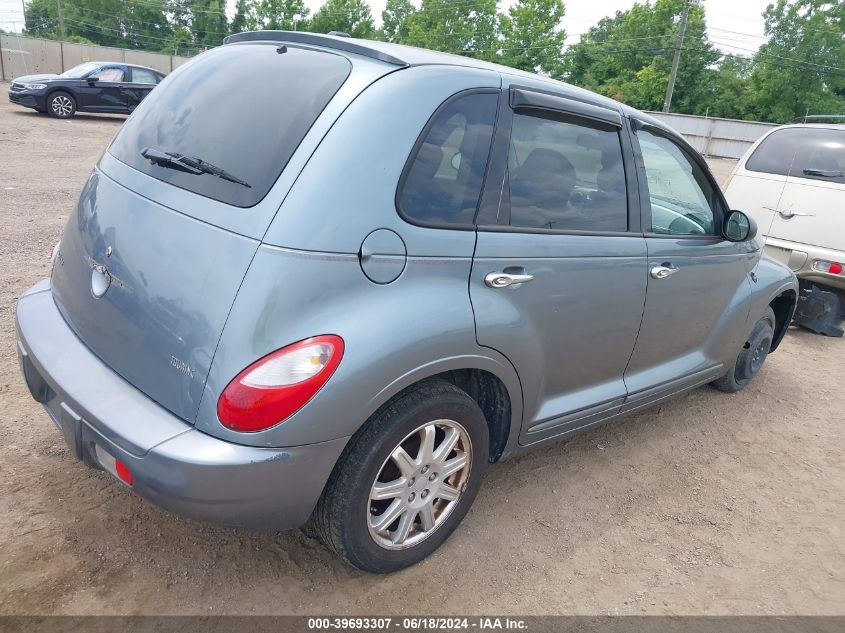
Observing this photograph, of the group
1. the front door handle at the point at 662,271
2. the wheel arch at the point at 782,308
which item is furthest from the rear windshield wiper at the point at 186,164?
the wheel arch at the point at 782,308

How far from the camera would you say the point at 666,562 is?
2.84 m

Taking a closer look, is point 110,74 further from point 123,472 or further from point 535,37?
point 535,37

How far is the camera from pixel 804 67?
153 feet

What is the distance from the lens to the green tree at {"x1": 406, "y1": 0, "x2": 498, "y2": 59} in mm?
60531

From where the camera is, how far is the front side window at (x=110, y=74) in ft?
54.2

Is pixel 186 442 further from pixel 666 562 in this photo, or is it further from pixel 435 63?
pixel 666 562

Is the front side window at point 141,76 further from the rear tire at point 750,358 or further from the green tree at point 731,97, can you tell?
the green tree at point 731,97

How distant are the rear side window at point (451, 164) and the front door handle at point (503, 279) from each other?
221 mm

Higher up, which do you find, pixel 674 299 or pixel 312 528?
pixel 674 299

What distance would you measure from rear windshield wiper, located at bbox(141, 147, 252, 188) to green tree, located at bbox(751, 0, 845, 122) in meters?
52.3

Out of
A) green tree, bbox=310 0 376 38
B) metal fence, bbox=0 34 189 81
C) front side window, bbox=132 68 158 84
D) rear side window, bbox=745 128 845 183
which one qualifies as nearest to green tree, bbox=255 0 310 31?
green tree, bbox=310 0 376 38

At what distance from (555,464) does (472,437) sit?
1.08 metres

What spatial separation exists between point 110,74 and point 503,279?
1745cm

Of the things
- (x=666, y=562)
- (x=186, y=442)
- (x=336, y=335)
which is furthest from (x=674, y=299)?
(x=186, y=442)
